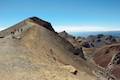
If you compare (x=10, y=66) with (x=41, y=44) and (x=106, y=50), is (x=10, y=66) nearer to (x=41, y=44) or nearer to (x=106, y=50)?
(x=41, y=44)

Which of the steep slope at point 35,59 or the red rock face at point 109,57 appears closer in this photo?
the steep slope at point 35,59

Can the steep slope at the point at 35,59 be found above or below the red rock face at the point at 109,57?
above

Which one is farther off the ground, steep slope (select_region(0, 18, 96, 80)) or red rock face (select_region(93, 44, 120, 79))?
steep slope (select_region(0, 18, 96, 80))

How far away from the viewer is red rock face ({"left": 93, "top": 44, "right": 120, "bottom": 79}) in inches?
2967

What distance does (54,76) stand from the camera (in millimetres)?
23422

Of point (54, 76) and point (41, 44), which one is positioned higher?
point (41, 44)

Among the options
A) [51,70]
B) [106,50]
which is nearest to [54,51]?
[51,70]

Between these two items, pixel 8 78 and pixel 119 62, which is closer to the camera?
pixel 8 78

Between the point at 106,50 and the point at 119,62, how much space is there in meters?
22.6

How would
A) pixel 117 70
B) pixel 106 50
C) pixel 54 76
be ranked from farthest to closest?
1. pixel 106 50
2. pixel 117 70
3. pixel 54 76

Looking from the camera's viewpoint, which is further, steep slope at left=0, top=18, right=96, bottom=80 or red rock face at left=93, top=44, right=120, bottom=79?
red rock face at left=93, top=44, right=120, bottom=79

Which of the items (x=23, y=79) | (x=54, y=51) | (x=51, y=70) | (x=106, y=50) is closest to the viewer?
(x=23, y=79)

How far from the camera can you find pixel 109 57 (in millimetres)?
89750

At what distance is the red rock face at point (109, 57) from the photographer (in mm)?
75363
